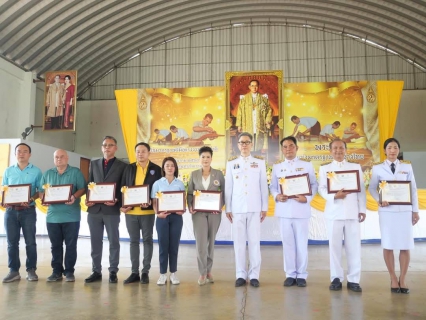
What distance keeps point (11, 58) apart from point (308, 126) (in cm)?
996

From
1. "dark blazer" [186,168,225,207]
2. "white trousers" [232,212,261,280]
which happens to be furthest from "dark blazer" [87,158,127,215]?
"white trousers" [232,212,261,280]

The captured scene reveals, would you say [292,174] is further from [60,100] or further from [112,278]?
[60,100]

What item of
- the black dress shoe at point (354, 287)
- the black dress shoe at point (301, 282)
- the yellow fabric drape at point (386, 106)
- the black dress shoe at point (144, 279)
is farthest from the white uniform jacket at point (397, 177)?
the yellow fabric drape at point (386, 106)

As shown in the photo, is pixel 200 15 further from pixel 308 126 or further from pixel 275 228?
pixel 275 228

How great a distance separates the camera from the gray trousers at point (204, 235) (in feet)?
12.4

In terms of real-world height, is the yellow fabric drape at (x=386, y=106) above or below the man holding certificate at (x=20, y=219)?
above

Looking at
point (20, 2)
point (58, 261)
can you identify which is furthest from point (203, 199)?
point (20, 2)

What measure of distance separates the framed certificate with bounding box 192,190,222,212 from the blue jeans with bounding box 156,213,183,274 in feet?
0.81

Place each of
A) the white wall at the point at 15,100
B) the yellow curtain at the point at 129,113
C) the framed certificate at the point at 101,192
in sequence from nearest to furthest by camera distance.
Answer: the framed certificate at the point at 101,192, the white wall at the point at 15,100, the yellow curtain at the point at 129,113

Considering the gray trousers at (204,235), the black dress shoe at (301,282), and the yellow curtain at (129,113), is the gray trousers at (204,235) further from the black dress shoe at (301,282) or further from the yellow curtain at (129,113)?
the yellow curtain at (129,113)

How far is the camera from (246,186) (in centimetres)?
379

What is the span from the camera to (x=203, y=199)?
149 inches

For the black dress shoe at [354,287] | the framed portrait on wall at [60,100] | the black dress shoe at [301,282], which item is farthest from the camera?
the framed portrait on wall at [60,100]

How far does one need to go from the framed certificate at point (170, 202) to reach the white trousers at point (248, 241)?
0.53m
